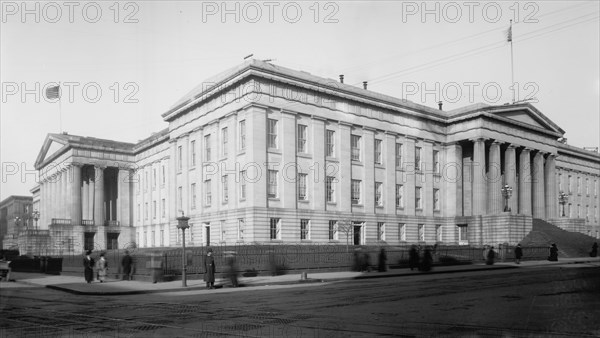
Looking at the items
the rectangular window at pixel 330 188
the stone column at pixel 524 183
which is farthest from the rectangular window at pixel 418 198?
the stone column at pixel 524 183

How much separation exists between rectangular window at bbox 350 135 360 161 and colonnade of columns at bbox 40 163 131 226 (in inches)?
1681

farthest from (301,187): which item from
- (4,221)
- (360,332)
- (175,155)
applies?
(4,221)

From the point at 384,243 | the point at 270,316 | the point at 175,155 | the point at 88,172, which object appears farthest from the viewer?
the point at 88,172

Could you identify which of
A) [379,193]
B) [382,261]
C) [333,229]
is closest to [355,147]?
[379,193]

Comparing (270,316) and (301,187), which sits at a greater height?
(301,187)

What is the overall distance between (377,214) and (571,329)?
45029 mm

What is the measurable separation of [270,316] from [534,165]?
216ft

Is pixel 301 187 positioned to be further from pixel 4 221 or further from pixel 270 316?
pixel 4 221

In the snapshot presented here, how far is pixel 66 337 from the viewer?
11.9 m

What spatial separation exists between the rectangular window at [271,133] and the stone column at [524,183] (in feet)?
117

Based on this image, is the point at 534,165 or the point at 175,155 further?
the point at 534,165

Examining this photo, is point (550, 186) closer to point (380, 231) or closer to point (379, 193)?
point (379, 193)

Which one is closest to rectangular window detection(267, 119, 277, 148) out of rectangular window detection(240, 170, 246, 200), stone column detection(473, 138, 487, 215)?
rectangular window detection(240, 170, 246, 200)

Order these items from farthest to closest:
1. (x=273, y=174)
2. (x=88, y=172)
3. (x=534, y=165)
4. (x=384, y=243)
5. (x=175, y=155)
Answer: (x=88, y=172)
(x=534, y=165)
(x=175, y=155)
(x=384, y=243)
(x=273, y=174)
